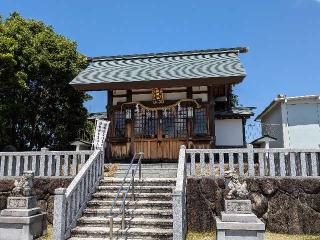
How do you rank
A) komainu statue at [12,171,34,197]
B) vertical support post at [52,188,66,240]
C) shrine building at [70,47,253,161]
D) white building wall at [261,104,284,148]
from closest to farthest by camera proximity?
vertical support post at [52,188,66,240] < komainu statue at [12,171,34,197] < shrine building at [70,47,253,161] < white building wall at [261,104,284,148]

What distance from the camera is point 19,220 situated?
26.2 ft

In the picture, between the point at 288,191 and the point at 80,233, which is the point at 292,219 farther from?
the point at 80,233

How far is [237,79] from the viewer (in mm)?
12984

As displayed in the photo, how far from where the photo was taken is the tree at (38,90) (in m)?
17.0

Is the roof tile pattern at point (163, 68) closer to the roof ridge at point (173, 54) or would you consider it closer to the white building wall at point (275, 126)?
the roof ridge at point (173, 54)

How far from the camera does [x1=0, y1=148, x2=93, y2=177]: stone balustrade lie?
33.9ft

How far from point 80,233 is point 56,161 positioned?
311cm

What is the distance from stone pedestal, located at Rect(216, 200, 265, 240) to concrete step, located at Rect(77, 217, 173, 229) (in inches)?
59.5

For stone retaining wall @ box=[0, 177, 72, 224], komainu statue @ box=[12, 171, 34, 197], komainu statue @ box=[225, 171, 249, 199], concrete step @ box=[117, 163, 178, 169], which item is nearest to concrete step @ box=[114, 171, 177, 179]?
concrete step @ box=[117, 163, 178, 169]

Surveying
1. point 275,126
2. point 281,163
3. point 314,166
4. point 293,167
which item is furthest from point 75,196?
point 275,126

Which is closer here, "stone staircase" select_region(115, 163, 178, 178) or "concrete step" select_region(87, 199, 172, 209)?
"concrete step" select_region(87, 199, 172, 209)

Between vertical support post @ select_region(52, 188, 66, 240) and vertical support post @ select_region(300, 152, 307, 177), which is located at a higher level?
vertical support post @ select_region(300, 152, 307, 177)

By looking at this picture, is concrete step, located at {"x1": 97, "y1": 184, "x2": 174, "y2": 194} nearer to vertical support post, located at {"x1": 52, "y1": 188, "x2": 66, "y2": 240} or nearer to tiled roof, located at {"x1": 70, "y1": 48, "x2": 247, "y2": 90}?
vertical support post, located at {"x1": 52, "y1": 188, "x2": 66, "y2": 240}

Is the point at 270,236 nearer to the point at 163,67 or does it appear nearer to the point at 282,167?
the point at 282,167
